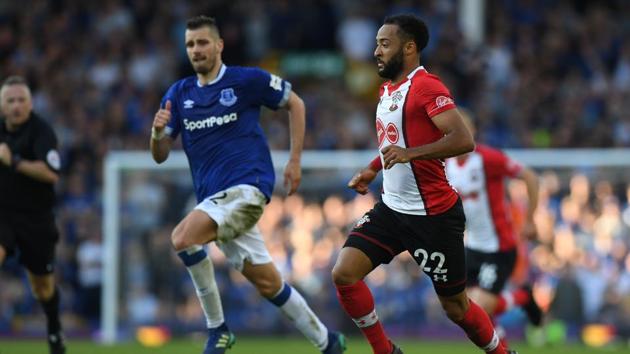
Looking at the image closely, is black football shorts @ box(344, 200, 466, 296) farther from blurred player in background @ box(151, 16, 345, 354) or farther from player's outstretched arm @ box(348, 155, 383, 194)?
blurred player in background @ box(151, 16, 345, 354)

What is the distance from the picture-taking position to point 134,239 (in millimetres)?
17109

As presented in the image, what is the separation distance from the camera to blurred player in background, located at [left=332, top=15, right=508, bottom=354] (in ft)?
26.2

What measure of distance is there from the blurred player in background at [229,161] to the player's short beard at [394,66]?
1126mm

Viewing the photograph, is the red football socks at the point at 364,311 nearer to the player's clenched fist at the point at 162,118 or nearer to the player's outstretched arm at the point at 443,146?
the player's outstretched arm at the point at 443,146

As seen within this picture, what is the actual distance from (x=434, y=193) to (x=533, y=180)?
11.3 ft

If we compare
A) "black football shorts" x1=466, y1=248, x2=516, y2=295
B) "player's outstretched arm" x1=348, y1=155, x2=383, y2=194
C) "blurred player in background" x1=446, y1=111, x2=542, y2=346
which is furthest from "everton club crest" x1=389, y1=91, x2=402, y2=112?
"black football shorts" x1=466, y1=248, x2=516, y2=295

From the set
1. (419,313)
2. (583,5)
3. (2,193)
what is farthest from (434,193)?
(583,5)

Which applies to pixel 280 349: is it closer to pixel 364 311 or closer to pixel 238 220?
pixel 238 220

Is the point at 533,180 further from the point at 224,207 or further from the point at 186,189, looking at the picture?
the point at 186,189

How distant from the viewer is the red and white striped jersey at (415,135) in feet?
26.0

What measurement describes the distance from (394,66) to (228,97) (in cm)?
152

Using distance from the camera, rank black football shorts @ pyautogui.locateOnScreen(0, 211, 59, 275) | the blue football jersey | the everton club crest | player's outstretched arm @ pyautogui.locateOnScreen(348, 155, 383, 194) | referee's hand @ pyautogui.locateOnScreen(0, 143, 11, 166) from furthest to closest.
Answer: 1. black football shorts @ pyautogui.locateOnScreen(0, 211, 59, 275)
2. referee's hand @ pyautogui.locateOnScreen(0, 143, 11, 166)
3. the blue football jersey
4. player's outstretched arm @ pyautogui.locateOnScreen(348, 155, 383, 194)
5. the everton club crest

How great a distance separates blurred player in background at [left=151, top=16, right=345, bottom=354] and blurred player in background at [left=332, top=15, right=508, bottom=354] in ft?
2.52

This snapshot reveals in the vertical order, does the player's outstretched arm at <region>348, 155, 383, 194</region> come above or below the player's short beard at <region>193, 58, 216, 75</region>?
below
